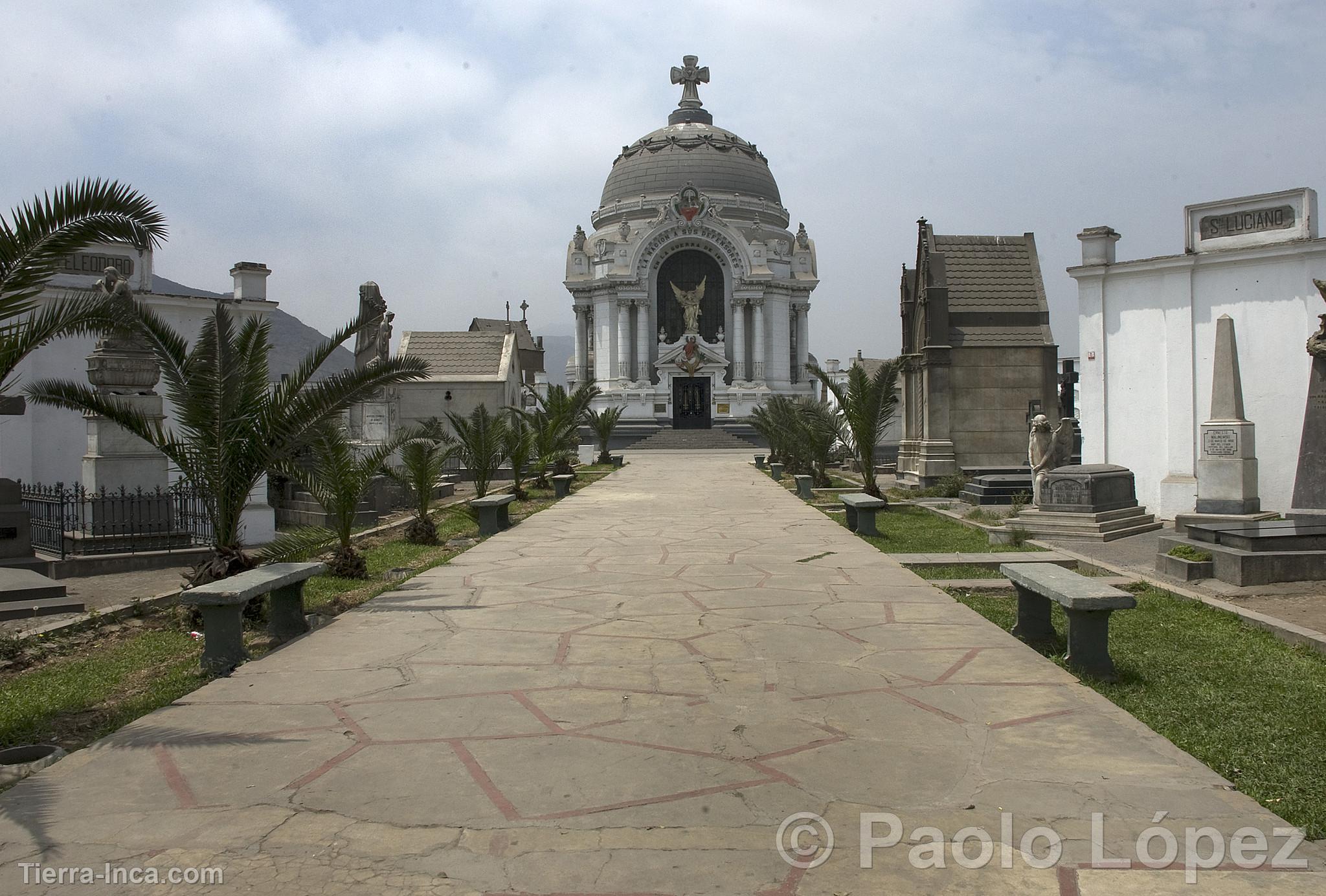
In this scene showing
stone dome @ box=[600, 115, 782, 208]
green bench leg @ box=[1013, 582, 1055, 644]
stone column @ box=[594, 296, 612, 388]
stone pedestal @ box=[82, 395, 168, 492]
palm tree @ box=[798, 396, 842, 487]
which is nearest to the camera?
green bench leg @ box=[1013, 582, 1055, 644]

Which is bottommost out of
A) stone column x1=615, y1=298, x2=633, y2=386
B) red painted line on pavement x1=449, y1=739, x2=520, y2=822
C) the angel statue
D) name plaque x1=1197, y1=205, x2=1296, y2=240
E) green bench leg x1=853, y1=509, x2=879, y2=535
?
red painted line on pavement x1=449, y1=739, x2=520, y2=822

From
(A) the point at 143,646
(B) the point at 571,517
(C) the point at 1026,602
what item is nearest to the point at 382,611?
(A) the point at 143,646

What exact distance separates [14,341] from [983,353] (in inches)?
693

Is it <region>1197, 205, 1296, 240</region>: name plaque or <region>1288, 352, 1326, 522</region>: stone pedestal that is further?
<region>1197, 205, 1296, 240</region>: name plaque

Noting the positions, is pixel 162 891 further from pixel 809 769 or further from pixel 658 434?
pixel 658 434

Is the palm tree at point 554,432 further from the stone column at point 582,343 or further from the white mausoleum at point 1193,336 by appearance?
the stone column at point 582,343

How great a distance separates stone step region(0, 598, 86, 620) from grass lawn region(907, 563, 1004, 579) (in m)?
7.64

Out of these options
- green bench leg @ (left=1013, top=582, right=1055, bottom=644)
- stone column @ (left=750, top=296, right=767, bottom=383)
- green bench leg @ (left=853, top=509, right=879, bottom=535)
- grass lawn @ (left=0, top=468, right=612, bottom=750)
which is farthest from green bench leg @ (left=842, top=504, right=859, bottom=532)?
stone column @ (left=750, top=296, right=767, bottom=383)

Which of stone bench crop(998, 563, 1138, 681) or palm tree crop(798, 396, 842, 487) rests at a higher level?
palm tree crop(798, 396, 842, 487)

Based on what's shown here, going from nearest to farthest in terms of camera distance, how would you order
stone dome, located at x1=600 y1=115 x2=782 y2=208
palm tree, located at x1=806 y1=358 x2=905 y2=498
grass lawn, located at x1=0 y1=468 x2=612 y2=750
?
grass lawn, located at x1=0 y1=468 x2=612 y2=750 < palm tree, located at x1=806 y1=358 x2=905 y2=498 < stone dome, located at x1=600 y1=115 x2=782 y2=208

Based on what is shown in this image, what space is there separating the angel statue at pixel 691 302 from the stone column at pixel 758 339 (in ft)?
10.7

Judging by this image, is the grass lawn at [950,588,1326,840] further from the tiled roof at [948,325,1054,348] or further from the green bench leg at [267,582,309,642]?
the tiled roof at [948,325,1054,348]

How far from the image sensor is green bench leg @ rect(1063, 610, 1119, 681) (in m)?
5.74

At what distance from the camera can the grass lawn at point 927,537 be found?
1153 cm
